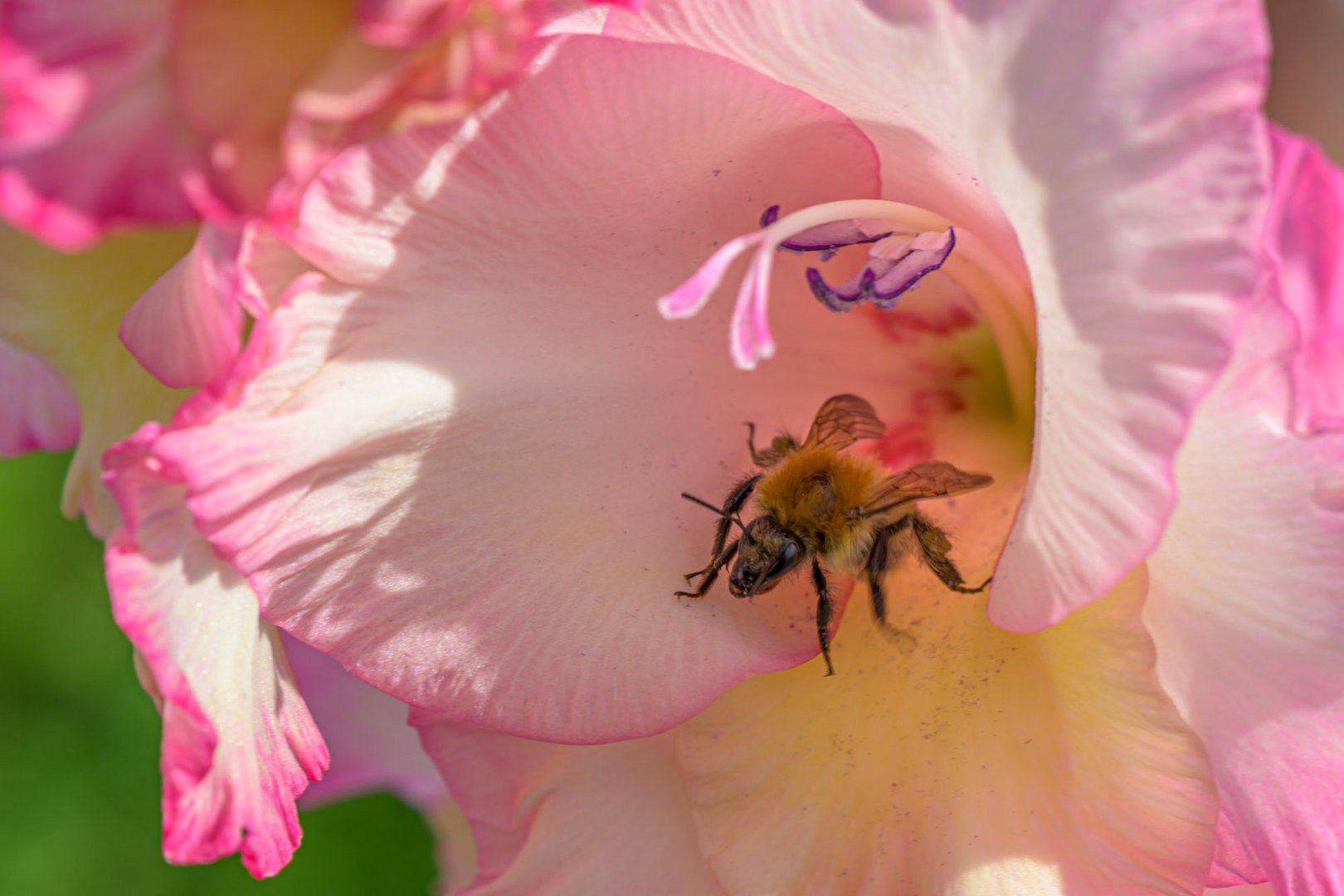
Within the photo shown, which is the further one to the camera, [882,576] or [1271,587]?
[882,576]

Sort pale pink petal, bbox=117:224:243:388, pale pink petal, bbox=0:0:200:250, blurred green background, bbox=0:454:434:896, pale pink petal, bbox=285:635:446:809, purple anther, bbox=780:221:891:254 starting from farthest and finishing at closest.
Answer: blurred green background, bbox=0:454:434:896 < pale pink petal, bbox=285:635:446:809 < purple anther, bbox=780:221:891:254 < pale pink petal, bbox=117:224:243:388 < pale pink petal, bbox=0:0:200:250

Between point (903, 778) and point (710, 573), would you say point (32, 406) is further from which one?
point (903, 778)

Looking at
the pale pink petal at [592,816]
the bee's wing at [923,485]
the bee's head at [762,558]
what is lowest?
the pale pink petal at [592,816]

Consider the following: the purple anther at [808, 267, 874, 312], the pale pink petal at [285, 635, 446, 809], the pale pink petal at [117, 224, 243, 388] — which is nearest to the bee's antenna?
the purple anther at [808, 267, 874, 312]

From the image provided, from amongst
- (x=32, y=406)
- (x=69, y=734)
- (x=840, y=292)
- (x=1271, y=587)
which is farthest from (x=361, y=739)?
(x=1271, y=587)

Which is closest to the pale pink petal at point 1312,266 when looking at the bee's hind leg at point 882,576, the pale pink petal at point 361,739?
the bee's hind leg at point 882,576

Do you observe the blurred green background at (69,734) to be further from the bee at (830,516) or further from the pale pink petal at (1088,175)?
the pale pink petal at (1088,175)

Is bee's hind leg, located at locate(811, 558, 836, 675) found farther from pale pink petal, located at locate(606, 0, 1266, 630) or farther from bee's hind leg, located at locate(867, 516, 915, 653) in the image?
pale pink petal, located at locate(606, 0, 1266, 630)

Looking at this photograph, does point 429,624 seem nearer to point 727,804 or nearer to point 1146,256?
point 727,804
